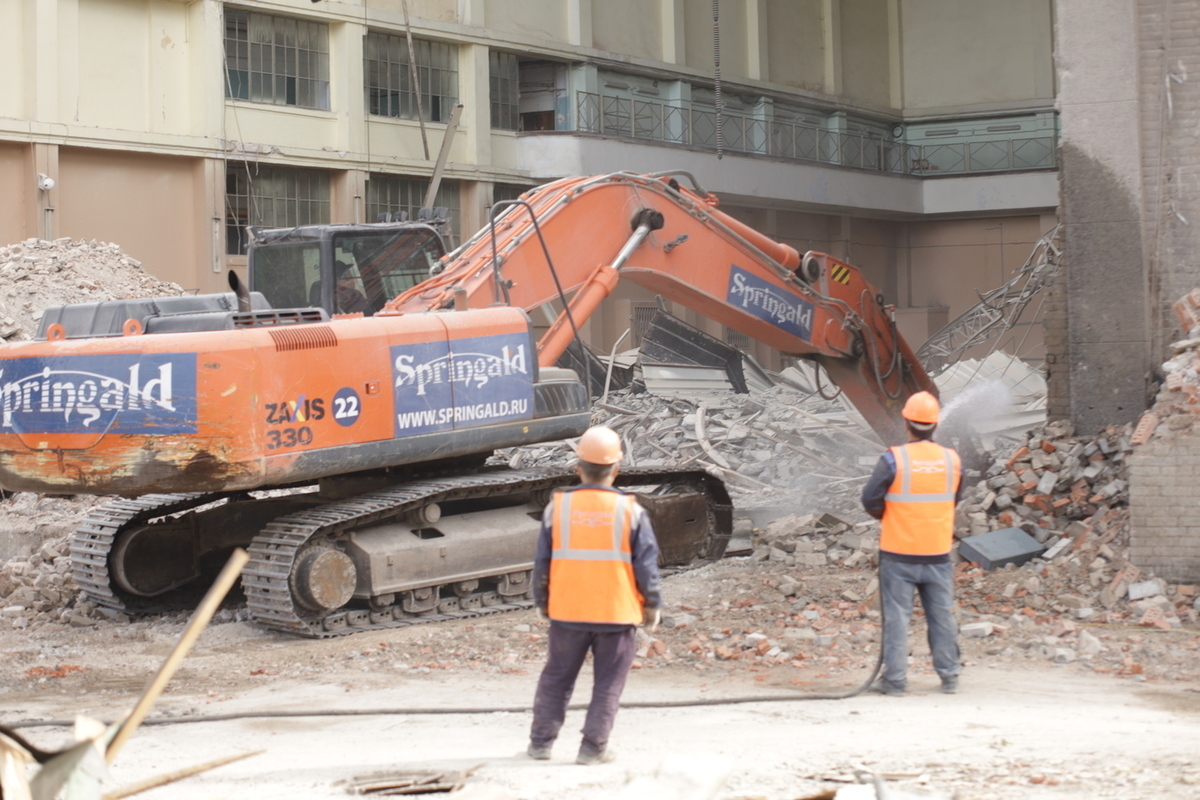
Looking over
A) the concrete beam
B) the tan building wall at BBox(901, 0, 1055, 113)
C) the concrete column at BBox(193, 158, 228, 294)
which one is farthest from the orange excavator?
the tan building wall at BBox(901, 0, 1055, 113)

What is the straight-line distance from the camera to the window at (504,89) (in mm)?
27484

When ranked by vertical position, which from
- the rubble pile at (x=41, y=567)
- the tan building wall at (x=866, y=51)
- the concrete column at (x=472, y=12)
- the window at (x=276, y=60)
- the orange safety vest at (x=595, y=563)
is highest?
the tan building wall at (x=866, y=51)

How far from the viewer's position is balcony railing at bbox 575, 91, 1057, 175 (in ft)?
96.0

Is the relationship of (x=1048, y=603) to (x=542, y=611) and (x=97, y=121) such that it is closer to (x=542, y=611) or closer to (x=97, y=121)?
(x=542, y=611)

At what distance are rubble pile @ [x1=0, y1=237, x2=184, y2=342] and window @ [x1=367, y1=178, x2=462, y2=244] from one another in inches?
306

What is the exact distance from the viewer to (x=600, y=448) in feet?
17.7

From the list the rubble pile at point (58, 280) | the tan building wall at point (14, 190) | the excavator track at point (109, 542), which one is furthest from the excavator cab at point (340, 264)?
the tan building wall at point (14, 190)

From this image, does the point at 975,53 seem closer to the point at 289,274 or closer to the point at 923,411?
the point at 289,274

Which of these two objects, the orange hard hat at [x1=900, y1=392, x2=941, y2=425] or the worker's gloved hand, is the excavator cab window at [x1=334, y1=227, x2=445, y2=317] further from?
the worker's gloved hand

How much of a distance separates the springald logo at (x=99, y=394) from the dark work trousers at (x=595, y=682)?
312 centimetres

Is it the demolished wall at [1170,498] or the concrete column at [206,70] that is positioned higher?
the concrete column at [206,70]

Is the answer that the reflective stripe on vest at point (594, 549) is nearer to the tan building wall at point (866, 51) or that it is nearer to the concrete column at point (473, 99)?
the concrete column at point (473, 99)

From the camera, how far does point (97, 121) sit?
22031 mm

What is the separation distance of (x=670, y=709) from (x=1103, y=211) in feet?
19.0
